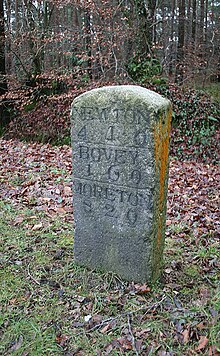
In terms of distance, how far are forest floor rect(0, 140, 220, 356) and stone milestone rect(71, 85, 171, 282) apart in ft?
0.83

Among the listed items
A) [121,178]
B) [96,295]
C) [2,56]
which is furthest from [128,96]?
[2,56]

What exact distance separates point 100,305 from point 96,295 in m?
0.15

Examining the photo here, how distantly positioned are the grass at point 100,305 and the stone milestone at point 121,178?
24 cm

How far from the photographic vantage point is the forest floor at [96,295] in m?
2.74

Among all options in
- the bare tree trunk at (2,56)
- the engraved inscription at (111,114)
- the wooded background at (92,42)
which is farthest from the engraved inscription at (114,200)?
the bare tree trunk at (2,56)

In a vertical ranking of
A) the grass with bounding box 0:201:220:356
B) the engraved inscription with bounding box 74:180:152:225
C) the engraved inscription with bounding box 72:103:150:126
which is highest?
the engraved inscription with bounding box 72:103:150:126

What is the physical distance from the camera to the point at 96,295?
10.7 ft

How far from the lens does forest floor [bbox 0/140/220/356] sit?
A: 2.74 meters

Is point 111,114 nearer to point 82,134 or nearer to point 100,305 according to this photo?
point 82,134

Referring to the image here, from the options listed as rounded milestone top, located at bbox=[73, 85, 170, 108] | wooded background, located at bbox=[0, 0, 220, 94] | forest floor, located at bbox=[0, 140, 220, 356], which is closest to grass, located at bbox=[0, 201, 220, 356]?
forest floor, located at bbox=[0, 140, 220, 356]

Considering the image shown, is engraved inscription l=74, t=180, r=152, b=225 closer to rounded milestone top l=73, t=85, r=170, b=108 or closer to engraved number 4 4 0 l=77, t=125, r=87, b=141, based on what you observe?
engraved number 4 4 0 l=77, t=125, r=87, b=141

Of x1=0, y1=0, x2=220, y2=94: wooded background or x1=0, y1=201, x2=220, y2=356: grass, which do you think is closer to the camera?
x1=0, y1=201, x2=220, y2=356: grass

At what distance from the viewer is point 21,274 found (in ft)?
11.9

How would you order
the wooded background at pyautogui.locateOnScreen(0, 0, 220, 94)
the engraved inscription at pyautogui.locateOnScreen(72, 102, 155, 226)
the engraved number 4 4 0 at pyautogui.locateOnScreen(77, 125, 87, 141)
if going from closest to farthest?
the engraved inscription at pyautogui.locateOnScreen(72, 102, 155, 226) < the engraved number 4 4 0 at pyautogui.locateOnScreen(77, 125, 87, 141) < the wooded background at pyautogui.locateOnScreen(0, 0, 220, 94)
